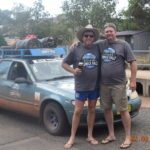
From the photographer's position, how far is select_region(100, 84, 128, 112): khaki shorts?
583cm

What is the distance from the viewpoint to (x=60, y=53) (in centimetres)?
873

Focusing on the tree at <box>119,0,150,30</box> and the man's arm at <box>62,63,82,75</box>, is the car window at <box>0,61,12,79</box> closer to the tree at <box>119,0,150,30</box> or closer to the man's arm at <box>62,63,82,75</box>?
the man's arm at <box>62,63,82,75</box>

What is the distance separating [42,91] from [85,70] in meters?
1.32

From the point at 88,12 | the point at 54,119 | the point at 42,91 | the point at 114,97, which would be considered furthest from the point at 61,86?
the point at 88,12

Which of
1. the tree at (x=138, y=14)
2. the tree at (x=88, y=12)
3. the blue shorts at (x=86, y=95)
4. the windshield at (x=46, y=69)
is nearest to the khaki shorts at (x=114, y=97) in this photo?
the blue shorts at (x=86, y=95)

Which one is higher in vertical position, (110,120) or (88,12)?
(88,12)

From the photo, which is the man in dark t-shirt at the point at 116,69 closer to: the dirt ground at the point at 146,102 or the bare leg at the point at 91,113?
the bare leg at the point at 91,113

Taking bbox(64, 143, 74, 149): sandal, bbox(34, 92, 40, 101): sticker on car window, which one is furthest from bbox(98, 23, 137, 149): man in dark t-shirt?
bbox(34, 92, 40, 101): sticker on car window

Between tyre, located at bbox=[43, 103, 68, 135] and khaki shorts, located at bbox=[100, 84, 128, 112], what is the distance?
879 mm

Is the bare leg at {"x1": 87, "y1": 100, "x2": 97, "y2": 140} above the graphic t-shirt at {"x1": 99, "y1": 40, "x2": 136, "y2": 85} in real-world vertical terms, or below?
below

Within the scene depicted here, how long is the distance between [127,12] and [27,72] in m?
34.5

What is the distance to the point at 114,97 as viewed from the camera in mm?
Answer: 5887

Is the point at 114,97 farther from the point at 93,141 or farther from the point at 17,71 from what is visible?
the point at 17,71

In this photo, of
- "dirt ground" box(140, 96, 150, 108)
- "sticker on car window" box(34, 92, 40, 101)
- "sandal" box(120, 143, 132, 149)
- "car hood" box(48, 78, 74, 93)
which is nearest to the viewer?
"sandal" box(120, 143, 132, 149)
